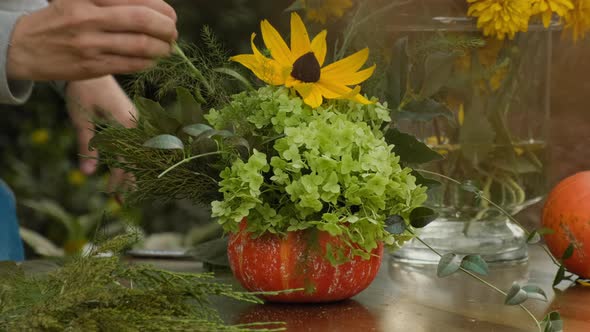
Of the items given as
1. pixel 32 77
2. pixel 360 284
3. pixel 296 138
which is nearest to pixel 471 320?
pixel 360 284

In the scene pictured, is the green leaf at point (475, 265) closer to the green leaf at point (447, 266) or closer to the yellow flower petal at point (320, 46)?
the green leaf at point (447, 266)

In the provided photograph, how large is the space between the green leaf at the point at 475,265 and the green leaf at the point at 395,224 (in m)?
0.07

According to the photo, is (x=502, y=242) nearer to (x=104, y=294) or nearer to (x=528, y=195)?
(x=528, y=195)

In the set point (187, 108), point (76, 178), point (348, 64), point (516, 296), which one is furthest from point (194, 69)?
point (76, 178)

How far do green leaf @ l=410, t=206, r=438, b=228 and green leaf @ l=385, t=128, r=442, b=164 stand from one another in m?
0.08

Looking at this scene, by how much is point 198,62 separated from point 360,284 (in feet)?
0.89

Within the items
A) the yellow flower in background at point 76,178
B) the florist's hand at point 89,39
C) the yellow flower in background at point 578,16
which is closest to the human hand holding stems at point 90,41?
the florist's hand at point 89,39

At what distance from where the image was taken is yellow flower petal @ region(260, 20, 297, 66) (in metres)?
0.91

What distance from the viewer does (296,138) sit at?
83cm

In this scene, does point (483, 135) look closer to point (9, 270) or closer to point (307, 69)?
point (307, 69)

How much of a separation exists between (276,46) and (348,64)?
0.07 metres

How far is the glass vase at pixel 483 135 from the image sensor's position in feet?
3.60

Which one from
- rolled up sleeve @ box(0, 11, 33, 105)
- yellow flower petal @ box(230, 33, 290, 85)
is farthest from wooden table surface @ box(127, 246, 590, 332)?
rolled up sleeve @ box(0, 11, 33, 105)

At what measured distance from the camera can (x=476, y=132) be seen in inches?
43.5
